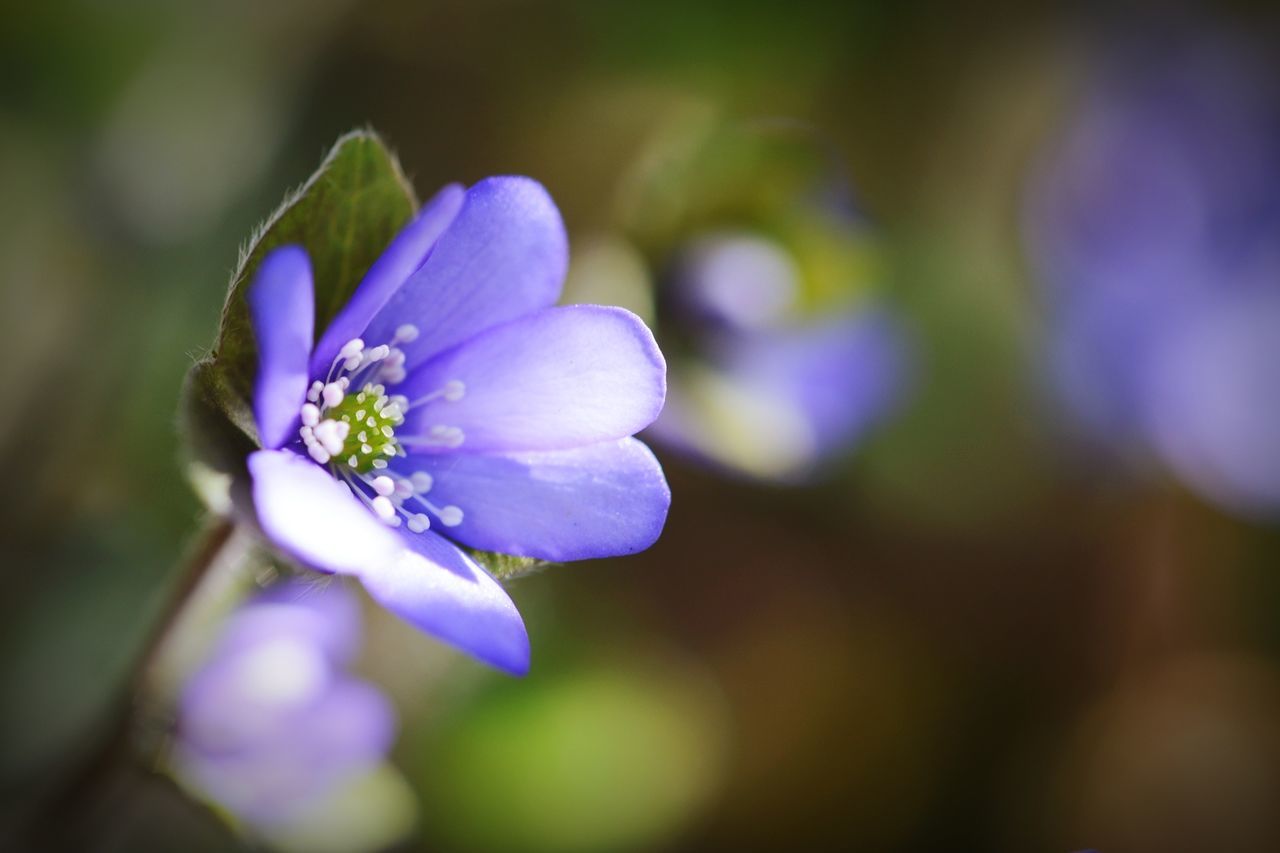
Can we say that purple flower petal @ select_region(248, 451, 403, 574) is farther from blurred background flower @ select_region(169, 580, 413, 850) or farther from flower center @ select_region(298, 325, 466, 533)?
blurred background flower @ select_region(169, 580, 413, 850)

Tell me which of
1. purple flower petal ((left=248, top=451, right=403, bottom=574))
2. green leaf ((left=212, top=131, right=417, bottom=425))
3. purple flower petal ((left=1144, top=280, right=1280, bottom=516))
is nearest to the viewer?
purple flower petal ((left=248, top=451, right=403, bottom=574))

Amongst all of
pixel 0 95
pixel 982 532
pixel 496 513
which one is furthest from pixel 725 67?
pixel 496 513

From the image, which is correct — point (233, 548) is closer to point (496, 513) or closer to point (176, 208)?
point (496, 513)

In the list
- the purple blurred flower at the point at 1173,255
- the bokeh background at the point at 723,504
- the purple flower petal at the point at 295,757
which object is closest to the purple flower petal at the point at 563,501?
the purple flower petal at the point at 295,757

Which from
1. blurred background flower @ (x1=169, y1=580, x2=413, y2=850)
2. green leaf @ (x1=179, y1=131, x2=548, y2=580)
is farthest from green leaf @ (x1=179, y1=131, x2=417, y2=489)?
blurred background flower @ (x1=169, y1=580, x2=413, y2=850)

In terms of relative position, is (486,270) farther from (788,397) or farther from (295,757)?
(788,397)

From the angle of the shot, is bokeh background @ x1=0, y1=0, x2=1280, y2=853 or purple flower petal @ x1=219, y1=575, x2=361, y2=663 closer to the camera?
purple flower petal @ x1=219, y1=575, x2=361, y2=663

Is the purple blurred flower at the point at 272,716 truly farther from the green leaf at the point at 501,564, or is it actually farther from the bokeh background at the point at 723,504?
the green leaf at the point at 501,564

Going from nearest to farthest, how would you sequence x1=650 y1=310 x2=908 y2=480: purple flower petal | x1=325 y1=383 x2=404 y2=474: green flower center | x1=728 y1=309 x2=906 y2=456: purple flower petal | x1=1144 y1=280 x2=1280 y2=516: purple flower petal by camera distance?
x1=325 y1=383 x2=404 y2=474: green flower center
x1=650 y1=310 x2=908 y2=480: purple flower petal
x1=728 y1=309 x2=906 y2=456: purple flower petal
x1=1144 y1=280 x2=1280 y2=516: purple flower petal
